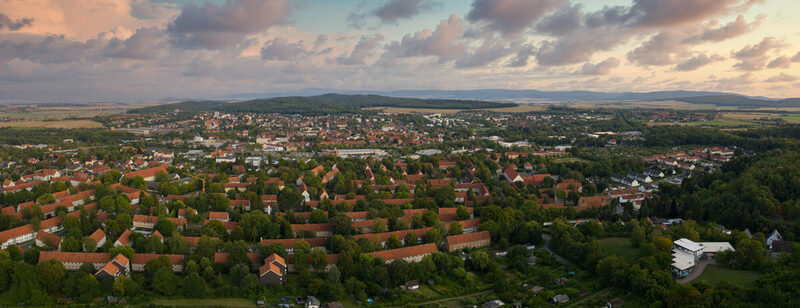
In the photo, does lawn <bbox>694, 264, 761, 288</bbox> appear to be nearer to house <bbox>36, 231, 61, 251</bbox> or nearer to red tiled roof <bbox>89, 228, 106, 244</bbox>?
red tiled roof <bbox>89, 228, 106, 244</bbox>

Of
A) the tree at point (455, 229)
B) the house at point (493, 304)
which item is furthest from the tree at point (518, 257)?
the house at point (493, 304)

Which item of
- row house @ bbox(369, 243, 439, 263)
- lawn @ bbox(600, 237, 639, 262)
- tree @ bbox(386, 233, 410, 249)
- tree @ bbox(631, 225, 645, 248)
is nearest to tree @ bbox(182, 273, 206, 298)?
row house @ bbox(369, 243, 439, 263)

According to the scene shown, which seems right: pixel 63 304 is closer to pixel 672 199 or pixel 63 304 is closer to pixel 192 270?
pixel 192 270

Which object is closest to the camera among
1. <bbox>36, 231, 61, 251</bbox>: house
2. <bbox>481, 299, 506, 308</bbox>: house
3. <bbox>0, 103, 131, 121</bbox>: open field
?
<bbox>481, 299, 506, 308</bbox>: house

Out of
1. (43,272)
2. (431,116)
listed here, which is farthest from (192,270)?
(431,116)

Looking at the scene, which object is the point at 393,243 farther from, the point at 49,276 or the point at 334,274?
the point at 49,276

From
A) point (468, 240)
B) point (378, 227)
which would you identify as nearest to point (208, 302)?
point (378, 227)

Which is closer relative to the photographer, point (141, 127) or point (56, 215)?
point (56, 215)

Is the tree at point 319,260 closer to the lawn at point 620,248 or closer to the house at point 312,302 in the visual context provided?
the house at point 312,302
